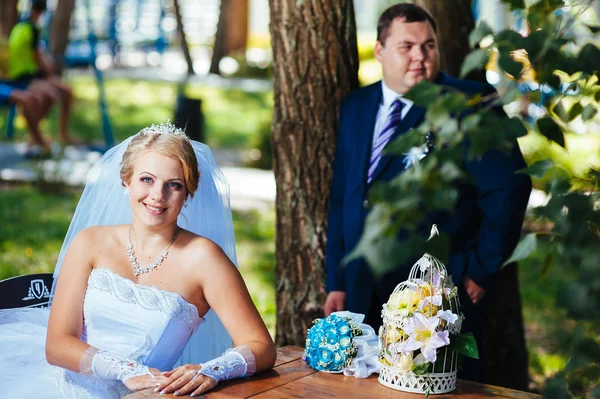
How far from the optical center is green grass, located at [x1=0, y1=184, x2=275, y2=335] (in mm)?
6664

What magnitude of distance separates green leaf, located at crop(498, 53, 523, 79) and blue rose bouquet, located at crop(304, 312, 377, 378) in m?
1.45

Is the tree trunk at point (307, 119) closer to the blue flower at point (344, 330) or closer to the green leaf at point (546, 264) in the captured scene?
the blue flower at point (344, 330)

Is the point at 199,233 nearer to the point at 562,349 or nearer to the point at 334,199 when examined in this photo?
the point at 334,199

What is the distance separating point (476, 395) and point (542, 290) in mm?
4867

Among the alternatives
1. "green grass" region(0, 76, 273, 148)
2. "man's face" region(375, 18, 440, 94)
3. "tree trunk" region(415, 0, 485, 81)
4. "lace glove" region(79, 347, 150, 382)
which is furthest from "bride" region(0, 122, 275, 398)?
"green grass" region(0, 76, 273, 148)

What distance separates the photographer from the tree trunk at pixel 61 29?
13.7m

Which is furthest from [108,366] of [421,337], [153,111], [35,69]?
[153,111]

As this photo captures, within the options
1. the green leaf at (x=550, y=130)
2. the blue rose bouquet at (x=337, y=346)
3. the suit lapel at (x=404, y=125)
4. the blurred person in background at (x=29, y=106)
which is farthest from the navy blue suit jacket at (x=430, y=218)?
→ the blurred person in background at (x=29, y=106)

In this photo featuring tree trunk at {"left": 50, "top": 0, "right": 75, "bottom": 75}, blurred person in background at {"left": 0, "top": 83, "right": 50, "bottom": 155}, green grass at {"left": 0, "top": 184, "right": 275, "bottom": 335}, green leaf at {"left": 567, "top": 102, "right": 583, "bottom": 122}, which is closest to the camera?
green leaf at {"left": 567, "top": 102, "right": 583, "bottom": 122}

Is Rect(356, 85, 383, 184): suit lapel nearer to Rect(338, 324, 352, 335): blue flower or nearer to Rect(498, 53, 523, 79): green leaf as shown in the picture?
Rect(338, 324, 352, 335): blue flower

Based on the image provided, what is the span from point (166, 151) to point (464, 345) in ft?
4.10

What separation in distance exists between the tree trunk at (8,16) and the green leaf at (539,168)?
17.5 meters

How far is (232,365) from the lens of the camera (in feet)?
8.88

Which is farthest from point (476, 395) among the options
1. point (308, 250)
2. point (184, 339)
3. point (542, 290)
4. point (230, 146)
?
point (230, 146)
